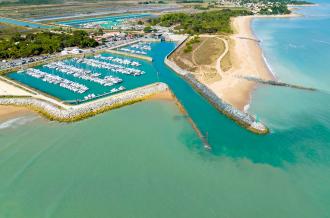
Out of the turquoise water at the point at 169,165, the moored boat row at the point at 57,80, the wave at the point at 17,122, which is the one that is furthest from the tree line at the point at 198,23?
the wave at the point at 17,122

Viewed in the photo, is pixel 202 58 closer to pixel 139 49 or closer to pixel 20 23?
pixel 139 49

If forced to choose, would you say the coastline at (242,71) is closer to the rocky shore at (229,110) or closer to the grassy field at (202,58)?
the rocky shore at (229,110)

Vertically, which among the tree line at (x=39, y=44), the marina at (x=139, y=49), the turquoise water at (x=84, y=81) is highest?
the tree line at (x=39, y=44)

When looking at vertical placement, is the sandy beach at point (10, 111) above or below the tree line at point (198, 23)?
below

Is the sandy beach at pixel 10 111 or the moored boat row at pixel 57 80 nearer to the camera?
the sandy beach at pixel 10 111

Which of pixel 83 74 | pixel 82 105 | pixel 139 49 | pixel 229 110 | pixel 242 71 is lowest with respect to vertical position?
pixel 229 110

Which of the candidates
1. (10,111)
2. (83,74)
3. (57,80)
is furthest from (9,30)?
(10,111)
